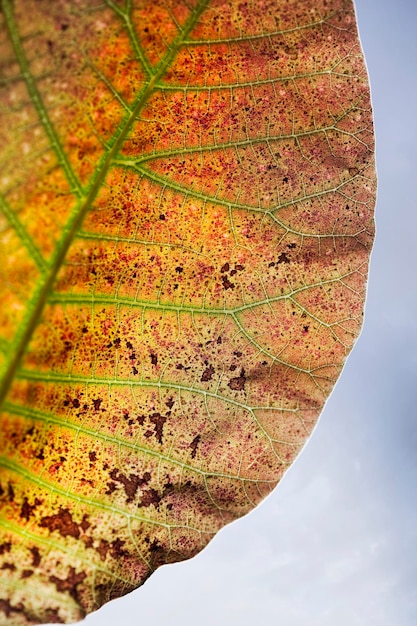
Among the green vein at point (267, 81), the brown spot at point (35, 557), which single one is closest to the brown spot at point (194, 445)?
the brown spot at point (35, 557)

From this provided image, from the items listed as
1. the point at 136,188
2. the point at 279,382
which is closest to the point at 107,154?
the point at 136,188

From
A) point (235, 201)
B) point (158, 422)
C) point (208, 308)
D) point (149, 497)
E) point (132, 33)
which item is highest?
point (132, 33)

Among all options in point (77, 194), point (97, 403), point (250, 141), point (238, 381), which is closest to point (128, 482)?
point (97, 403)

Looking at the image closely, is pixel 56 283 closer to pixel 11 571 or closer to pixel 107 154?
pixel 107 154

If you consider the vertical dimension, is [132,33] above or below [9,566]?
above

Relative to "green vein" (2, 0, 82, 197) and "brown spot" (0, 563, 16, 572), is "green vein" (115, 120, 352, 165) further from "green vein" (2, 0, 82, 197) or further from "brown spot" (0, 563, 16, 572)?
"brown spot" (0, 563, 16, 572)

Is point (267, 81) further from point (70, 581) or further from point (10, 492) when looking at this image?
point (70, 581)
